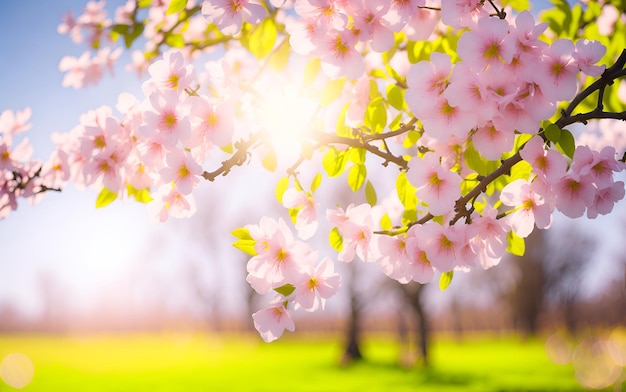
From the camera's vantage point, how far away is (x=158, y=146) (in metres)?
1.80

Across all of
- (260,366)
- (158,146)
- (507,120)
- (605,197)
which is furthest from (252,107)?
(260,366)

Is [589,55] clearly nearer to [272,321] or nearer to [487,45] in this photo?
[487,45]

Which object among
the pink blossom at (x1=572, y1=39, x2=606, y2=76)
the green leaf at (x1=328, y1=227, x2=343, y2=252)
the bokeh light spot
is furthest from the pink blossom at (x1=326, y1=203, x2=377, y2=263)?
the bokeh light spot

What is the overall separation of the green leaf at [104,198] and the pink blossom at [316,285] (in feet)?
3.56

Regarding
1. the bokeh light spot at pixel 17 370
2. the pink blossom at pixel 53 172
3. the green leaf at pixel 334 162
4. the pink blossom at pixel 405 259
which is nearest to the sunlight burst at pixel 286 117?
the green leaf at pixel 334 162

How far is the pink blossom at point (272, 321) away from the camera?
169cm

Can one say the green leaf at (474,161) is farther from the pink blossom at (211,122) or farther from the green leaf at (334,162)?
the pink blossom at (211,122)

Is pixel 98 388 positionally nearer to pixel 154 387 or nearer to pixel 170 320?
pixel 154 387

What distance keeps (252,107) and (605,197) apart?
1278 millimetres

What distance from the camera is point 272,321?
1712mm

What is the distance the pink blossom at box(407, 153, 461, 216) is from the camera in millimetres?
1682

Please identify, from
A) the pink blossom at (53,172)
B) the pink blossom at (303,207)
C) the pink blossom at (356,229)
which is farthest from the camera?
the pink blossom at (53,172)

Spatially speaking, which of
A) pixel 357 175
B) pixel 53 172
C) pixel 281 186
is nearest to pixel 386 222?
pixel 357 175

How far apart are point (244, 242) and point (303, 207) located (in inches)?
17.3
